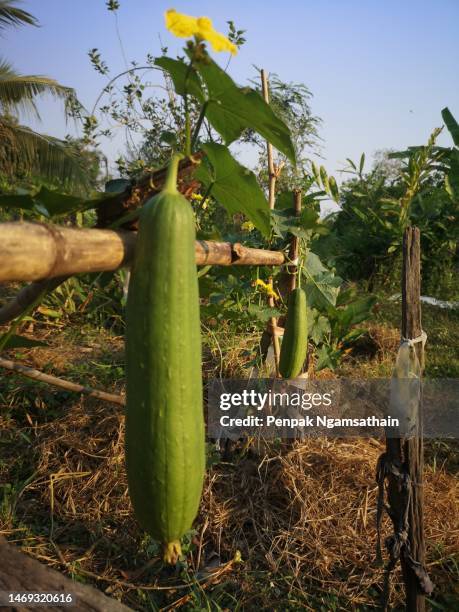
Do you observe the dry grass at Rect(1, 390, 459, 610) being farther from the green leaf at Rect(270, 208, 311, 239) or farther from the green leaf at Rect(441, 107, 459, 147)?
the green leaf at Rect(441, 107, 459, 147)

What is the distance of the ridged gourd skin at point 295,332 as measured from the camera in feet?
6.27

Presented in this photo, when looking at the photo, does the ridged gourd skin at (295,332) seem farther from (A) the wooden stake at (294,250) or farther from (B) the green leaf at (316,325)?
(B) the green leaf at (316,325)

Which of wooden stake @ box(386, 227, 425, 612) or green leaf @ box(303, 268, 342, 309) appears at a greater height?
green leaf @ box(303, 268, 342, 309)

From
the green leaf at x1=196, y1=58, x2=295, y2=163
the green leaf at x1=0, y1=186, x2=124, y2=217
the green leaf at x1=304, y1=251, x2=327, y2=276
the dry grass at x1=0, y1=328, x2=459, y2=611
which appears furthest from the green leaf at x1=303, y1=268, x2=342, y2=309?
the green leaf at x1=0, y1=186, x2=124, y2=217

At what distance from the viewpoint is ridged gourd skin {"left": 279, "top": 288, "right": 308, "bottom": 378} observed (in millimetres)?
1911

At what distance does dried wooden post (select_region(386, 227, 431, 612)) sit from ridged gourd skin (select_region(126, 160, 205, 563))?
1056 mm

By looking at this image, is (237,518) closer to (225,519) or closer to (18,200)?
(225,519)

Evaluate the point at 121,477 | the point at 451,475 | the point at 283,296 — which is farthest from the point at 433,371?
the point at 121,477

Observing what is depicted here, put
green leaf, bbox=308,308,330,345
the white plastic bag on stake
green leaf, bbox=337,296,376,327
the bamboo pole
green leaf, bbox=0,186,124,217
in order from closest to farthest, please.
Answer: green leaf, bbox=0,186,124,217 < the bamboo pole < the white plastic bag on stake < green leaf, bbox=308,308,330,345 < green leaf, bbox=337,296,376,327

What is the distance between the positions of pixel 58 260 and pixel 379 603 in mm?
1914

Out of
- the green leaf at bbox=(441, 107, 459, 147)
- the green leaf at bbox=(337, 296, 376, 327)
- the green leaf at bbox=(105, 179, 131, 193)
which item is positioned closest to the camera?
the green leaf at bbox=(105, 179, 131, 193)

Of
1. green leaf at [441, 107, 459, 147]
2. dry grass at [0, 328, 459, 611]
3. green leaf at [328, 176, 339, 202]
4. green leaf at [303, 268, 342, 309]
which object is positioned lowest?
dry grass at [0, 328, 459, 611]

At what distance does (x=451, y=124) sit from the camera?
6859mm

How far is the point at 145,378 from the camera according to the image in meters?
0.76
